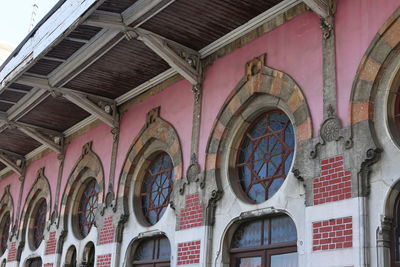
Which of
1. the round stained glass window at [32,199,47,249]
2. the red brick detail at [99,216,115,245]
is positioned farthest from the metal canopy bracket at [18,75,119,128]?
the round stained glass window at [32,199,47,249]

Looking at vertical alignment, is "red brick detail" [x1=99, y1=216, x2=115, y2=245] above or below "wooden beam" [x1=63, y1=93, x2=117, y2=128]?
below

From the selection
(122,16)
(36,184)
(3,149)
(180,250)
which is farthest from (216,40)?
(3,149)

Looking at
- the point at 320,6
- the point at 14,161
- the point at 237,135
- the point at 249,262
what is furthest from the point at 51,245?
the point at 320,6

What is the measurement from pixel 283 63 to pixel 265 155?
137 centimetres

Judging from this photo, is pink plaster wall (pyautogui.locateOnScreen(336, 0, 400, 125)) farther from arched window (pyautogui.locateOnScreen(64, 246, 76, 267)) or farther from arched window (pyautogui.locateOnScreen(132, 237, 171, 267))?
arched window (pyautogui.locateOnScreen(64, 246, 76, 267))

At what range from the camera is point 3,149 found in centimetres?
1634

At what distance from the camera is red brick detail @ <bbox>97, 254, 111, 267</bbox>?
11.2 meters

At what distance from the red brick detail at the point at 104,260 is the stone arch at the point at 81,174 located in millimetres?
1671

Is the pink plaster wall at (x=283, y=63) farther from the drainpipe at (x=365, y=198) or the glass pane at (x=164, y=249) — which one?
the glass pane at (x=164, y=249)

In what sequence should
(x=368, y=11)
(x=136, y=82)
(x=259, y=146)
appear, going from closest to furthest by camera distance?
(x=368, y=11)
(x=259, y=146)
(x=136, y=82)

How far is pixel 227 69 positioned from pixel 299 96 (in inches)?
72.6

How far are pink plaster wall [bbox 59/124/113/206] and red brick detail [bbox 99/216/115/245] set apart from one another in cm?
79

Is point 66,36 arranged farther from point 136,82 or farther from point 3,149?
point 3,149

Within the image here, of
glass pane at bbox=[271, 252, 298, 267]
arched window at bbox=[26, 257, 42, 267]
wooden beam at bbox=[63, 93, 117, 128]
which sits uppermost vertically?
wooden beam at bbox=[63, 93, 117, 128]
